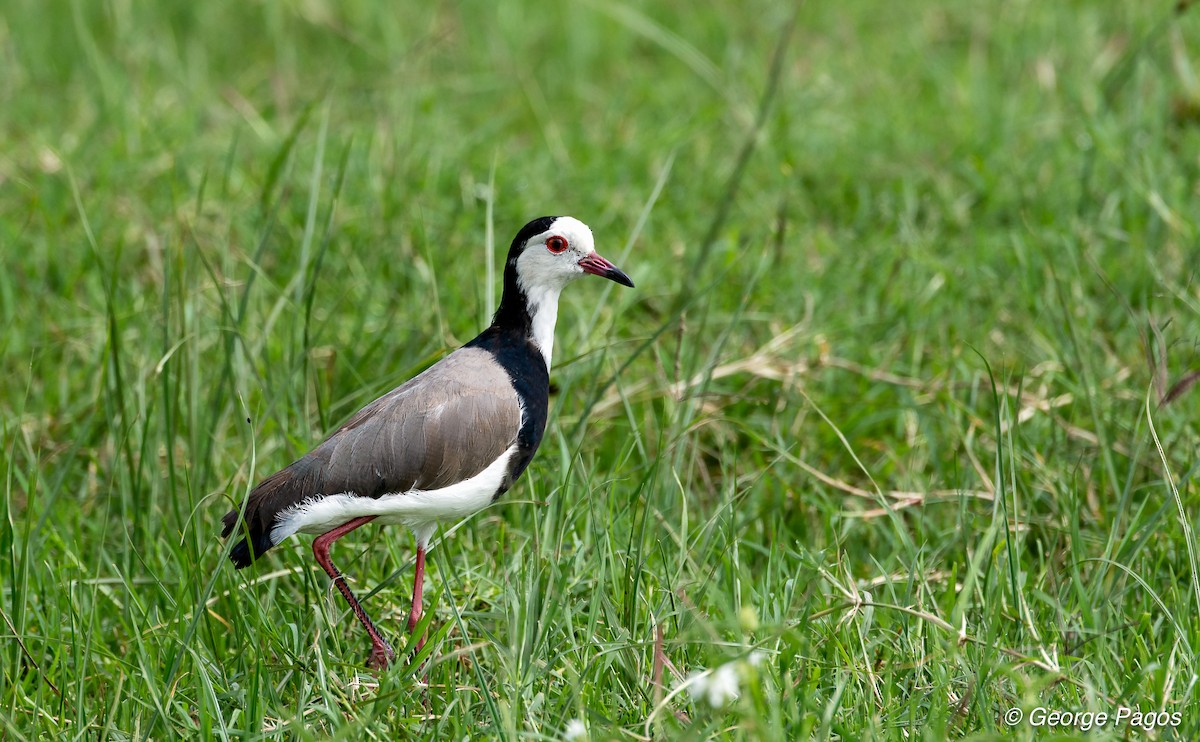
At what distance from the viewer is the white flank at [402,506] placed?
3629 millimetres

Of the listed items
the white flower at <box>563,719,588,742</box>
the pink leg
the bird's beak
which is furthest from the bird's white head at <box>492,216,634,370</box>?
the white flower at <box>563,719,588,742</box>

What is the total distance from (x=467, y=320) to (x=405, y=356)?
0.48m

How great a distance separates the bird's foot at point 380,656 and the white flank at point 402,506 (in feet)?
1.10

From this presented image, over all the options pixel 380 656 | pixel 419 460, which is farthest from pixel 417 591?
pixel 419 460

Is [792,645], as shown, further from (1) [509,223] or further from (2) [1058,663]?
(1) [509,223]

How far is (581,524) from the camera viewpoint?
4176 millimetres

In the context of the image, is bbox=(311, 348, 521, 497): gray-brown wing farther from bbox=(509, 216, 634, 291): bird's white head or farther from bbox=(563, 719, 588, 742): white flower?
bbox=(563, 719, 588, 742): white flower

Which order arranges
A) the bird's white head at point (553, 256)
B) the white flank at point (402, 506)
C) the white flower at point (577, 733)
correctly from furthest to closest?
the bird's white head at point (553, 256) < the white flank at point (402, 506) < the white flower at point (577, 733)

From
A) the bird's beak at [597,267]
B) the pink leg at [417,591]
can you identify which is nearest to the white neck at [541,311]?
the bird's beak at [597,267]

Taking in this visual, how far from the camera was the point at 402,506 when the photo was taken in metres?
3.67

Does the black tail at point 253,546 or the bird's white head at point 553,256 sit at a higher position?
the bird's white head at point 553,256

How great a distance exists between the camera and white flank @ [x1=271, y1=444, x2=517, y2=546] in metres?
3.63

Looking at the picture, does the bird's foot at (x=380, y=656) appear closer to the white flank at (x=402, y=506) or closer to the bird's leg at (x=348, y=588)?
the bird's leg at (x=348, y=588)

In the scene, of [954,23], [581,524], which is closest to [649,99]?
[954,23]
